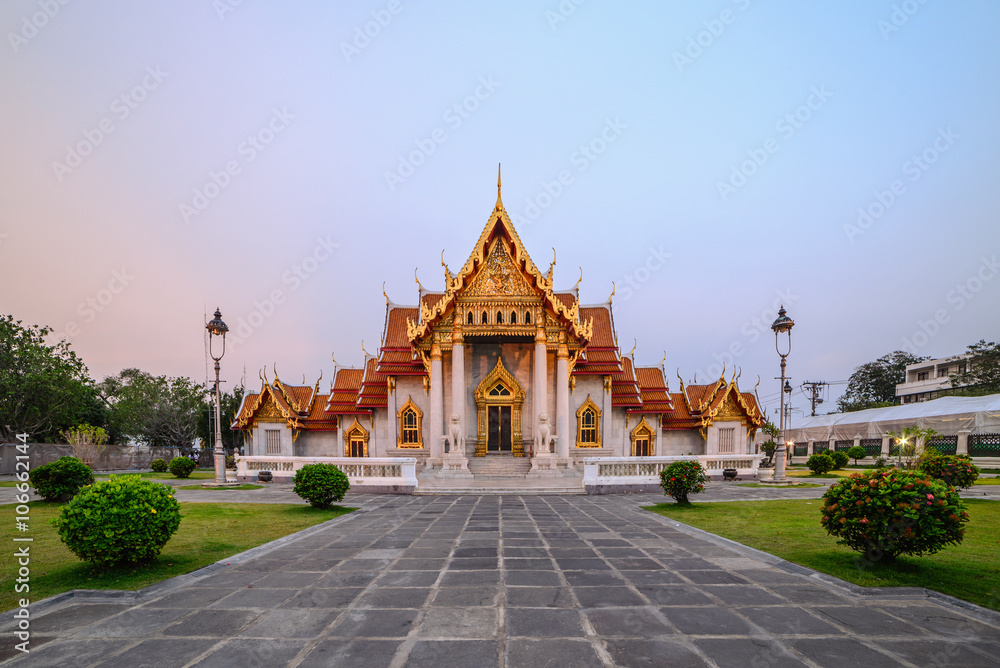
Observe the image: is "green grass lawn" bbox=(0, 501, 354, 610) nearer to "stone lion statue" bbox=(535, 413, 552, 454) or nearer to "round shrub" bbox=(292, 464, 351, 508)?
"round shrub" bbox=(292, 464, 351, 508)

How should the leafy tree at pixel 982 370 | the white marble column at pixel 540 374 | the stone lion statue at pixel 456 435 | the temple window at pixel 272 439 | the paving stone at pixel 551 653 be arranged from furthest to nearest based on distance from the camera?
the leafy tree at pixel 982 370
the temple window at pixel 272 439
the white marble column at pixel 540 374
the stone lion statue at pixel 456 435
the paving stone at pixel 551 653

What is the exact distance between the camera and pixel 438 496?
17234 mm

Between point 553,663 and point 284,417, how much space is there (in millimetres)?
27433

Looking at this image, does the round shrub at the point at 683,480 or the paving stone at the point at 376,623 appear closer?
the paving stone at the point at 376,623

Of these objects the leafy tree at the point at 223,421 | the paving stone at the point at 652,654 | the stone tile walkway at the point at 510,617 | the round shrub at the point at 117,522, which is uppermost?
the round shrub at the point at 117,522

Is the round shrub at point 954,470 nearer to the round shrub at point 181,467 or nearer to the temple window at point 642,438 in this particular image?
the temple window at point 642,438

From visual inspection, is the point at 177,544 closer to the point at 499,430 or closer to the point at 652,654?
the point at 652,654

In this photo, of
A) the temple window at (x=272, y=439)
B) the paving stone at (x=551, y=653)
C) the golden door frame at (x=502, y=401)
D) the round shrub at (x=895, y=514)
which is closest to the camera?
the paving stone at (x=551, y=653)

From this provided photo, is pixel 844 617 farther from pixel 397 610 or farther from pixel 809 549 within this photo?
pixel 397 610

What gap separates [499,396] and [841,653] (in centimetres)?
2141

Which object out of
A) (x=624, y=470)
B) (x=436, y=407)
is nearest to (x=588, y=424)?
(x=624, y=470)

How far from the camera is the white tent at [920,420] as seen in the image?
3216cm

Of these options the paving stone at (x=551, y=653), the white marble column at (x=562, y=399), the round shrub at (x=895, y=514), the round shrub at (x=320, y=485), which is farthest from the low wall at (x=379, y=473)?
the paving stone at (x=551, y=653)

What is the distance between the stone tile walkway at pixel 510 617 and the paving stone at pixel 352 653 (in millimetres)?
18
